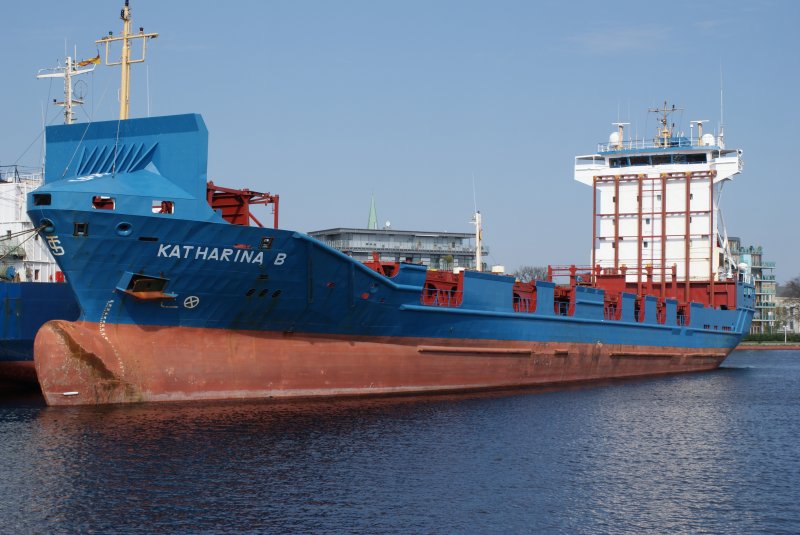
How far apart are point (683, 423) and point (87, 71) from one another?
2233cm

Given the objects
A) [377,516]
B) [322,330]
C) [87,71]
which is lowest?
[377,516]

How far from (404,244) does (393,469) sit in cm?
6384

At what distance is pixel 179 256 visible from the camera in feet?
63.0

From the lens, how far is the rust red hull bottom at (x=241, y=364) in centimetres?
1916

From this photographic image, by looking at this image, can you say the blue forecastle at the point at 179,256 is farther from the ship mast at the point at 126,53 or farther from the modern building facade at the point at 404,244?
the modern building facade at the point at 404,244

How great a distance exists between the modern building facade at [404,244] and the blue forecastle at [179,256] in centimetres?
4888

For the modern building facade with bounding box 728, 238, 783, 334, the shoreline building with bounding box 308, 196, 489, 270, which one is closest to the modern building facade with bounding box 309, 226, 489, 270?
the shoreline building with bounding box 308, 196, 489, 270

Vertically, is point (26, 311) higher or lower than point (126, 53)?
lower

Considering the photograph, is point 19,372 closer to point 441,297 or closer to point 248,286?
point 248,286

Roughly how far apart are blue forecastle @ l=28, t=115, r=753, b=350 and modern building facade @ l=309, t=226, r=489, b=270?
4888 centimetres

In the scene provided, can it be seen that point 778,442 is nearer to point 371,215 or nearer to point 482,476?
point 482,476

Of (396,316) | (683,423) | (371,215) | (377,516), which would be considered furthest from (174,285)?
(371,215)

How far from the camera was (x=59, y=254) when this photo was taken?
18625mm

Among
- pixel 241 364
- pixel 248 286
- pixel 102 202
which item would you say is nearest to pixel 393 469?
pixel 241 364
